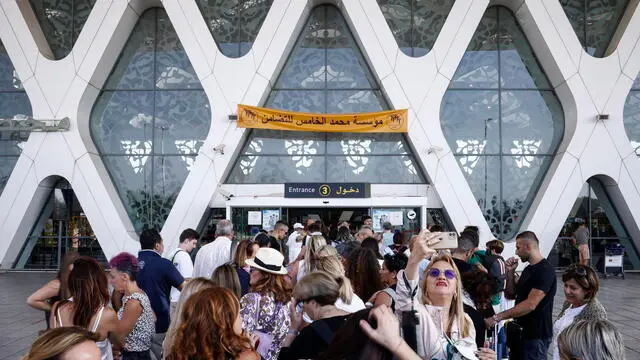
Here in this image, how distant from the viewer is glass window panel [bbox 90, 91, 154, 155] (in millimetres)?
22469

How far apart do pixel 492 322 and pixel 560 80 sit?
18459 millimetres

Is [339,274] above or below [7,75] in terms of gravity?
below

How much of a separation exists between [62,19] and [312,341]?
22738 mm

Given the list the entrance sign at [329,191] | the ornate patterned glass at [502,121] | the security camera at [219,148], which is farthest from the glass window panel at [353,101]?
the security camera at [219,148]

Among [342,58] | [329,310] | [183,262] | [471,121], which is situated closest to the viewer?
[329,310]

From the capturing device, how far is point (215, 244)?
349 inches

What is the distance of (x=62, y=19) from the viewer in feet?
74.8

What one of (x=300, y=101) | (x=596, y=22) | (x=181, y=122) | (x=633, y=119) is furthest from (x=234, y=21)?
(x=633, y=119)

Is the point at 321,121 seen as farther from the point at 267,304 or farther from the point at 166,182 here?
the point at 267,304

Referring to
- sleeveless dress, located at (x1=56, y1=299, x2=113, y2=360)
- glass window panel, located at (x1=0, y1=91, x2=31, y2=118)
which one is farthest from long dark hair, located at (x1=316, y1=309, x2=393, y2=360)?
glass window panel, located at (x1=0, y1=91, x2=31, y2=118)

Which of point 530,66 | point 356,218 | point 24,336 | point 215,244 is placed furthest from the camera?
point 530,66

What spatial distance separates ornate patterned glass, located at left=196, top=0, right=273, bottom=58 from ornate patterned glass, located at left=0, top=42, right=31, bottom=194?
7729 millimetres

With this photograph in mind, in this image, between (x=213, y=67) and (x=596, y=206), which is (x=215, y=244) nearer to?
(x=213, y=67)

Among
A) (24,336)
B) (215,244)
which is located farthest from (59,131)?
(215,244)
